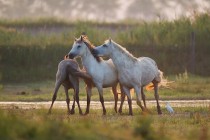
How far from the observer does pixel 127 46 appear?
124 ft

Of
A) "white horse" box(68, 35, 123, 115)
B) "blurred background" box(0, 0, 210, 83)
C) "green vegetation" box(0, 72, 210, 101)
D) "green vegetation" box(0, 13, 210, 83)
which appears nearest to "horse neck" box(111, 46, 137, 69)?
"white horse" box(68, 35, 123, 115)

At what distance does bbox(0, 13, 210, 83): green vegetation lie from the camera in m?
36.3

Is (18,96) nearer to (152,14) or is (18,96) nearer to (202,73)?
(202,73)

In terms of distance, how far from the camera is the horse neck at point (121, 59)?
22531 millimetres

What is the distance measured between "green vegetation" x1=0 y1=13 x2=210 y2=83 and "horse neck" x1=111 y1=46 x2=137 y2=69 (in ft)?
42.7

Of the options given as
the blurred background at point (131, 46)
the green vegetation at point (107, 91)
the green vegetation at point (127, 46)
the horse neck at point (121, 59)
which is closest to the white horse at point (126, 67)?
the horse neck at point (121, 59)

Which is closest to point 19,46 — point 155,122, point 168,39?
point 168,39

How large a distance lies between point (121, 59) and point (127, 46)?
50.3 feet

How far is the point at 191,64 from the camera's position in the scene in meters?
37.2

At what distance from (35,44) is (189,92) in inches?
388

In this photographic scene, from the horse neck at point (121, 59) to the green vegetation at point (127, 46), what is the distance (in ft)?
42.7

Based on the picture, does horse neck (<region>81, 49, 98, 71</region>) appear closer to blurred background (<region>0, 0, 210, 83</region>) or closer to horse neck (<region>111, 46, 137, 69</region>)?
horse neck (<region>111, 46, 137, 69</region>)

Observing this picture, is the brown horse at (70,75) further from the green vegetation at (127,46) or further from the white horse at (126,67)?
the green vegetation at (127,46)

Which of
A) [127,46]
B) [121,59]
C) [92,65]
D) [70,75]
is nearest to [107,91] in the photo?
[127,46]
